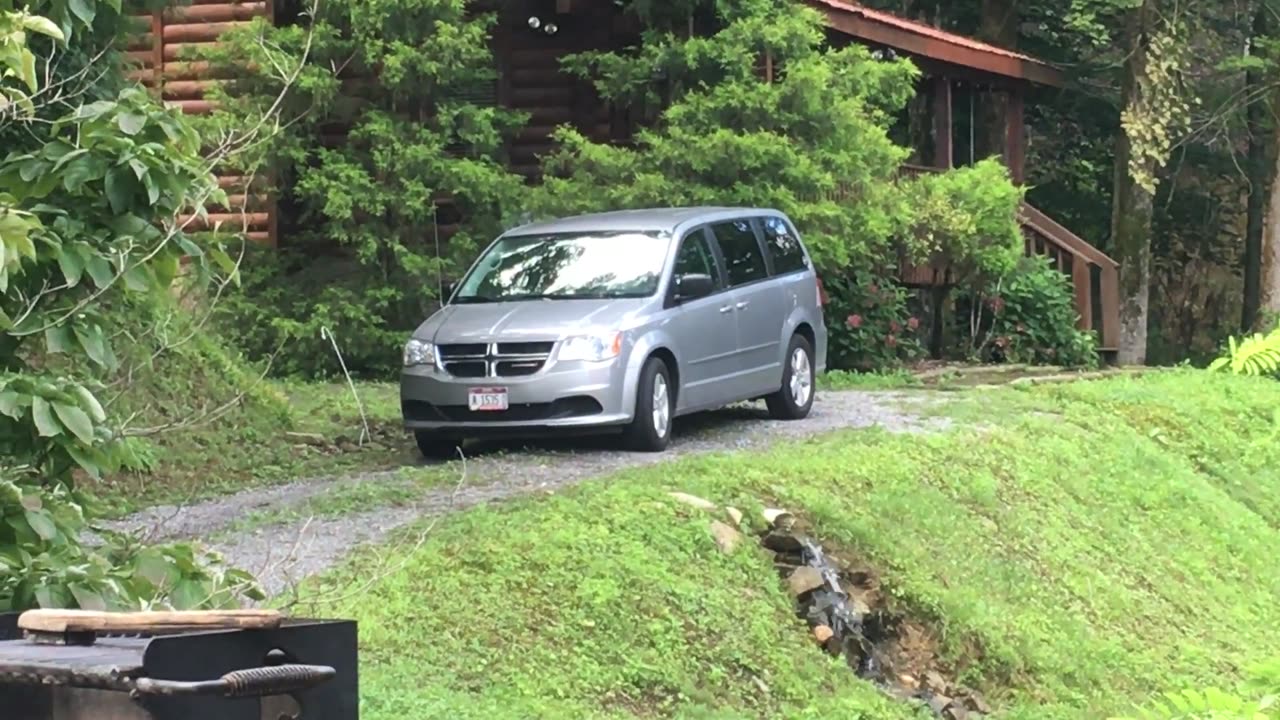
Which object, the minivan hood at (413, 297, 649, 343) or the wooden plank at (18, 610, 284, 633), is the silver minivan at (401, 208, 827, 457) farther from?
the wooden plank at (18, 610, 284, 633)

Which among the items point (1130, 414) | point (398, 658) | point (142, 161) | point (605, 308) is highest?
point (142, 161)

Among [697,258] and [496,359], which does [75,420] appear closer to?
[496,359]

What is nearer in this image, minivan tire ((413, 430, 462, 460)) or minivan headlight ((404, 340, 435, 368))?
minivan headlight ((404, 340, 435, 368))

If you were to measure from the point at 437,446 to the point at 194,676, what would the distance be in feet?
32.5

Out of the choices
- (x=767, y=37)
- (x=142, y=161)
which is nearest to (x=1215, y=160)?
(x=767, y=37)

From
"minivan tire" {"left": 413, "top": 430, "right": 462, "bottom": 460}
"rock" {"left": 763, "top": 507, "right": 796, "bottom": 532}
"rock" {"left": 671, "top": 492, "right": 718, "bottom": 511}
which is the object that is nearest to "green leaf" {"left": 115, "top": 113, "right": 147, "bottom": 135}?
"rock" {"left": 671, "top": 492, "right": 718, "bottom": 511}

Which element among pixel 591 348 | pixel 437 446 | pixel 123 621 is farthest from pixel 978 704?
pixel 123 621

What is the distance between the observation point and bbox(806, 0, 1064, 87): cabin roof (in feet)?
66.8

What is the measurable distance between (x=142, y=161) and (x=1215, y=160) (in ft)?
96.7

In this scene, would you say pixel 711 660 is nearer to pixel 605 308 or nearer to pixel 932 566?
pixel 932 566

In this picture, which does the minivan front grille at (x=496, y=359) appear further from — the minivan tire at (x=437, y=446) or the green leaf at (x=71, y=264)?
the green leaf at (x=71, y=264)

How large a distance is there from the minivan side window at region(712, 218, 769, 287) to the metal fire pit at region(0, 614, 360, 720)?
10771 millimetres

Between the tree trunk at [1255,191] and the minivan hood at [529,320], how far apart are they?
19601 millimetres

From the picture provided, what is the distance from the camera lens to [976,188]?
19844 millimetres
